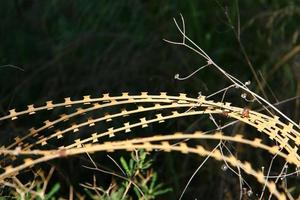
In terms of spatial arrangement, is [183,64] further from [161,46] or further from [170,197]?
[170,197]

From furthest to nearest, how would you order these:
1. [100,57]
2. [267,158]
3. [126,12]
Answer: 1. [126,12]
2. [100,57]
3. [267,158]

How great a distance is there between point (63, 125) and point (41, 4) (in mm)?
681

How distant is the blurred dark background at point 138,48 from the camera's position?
243cm

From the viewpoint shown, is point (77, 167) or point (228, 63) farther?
point (228, 63)

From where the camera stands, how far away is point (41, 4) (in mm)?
2814

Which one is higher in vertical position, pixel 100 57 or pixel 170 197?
pixel 100 57

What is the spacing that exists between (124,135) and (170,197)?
26cm

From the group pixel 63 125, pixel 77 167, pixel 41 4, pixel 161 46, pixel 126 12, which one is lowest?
pixel 77 167

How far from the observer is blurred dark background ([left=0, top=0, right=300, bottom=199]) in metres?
2.43

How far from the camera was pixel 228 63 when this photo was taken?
256 centimetres

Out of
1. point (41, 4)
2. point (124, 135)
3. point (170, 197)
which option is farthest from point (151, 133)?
point (41, 4)

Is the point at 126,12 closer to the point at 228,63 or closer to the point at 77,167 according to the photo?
the point at 228,63

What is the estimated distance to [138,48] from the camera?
2.55m

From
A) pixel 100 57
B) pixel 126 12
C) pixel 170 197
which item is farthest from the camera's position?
pixel 126 12
